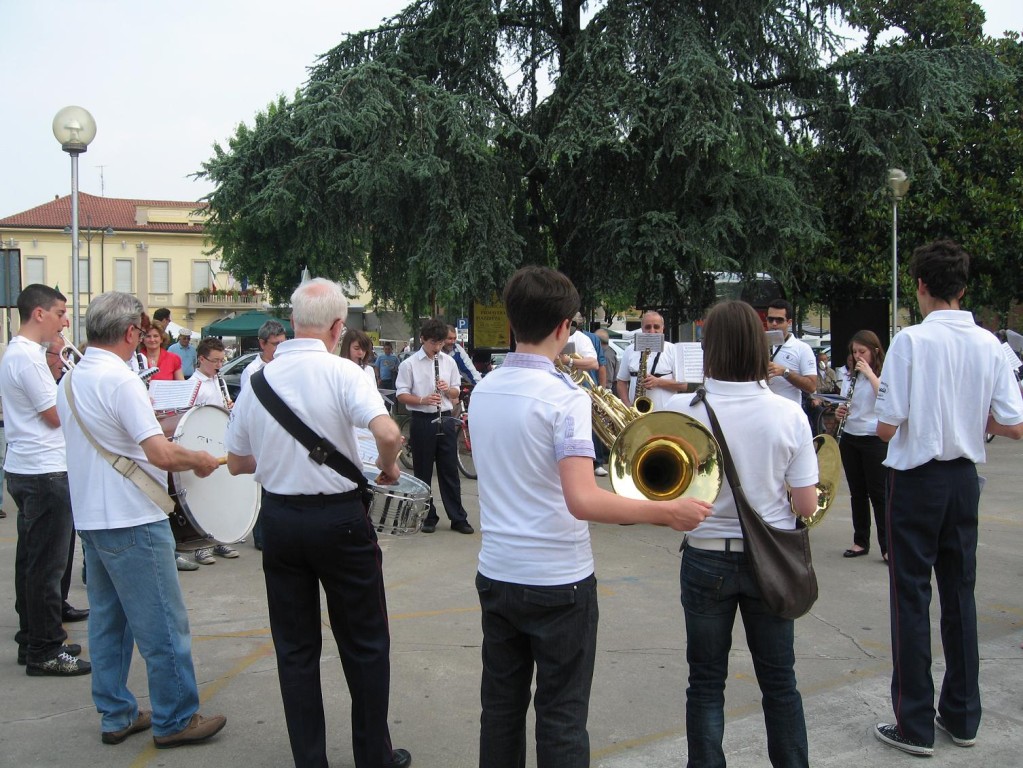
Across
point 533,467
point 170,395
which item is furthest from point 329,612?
point 170,395

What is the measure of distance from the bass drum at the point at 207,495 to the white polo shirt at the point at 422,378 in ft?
11.1

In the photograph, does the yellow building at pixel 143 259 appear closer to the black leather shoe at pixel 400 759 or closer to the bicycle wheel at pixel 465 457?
the bicycle wheel at pixel 465 457

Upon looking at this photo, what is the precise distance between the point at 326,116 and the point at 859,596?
9545 millimetres

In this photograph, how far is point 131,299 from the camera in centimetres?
386

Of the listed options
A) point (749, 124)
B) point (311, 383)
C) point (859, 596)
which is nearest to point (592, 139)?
point (749, 124)

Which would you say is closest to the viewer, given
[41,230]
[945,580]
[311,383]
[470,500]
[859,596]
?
→ [311,383]

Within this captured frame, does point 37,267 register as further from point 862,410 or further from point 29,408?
point 862,410

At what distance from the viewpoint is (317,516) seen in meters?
3.21

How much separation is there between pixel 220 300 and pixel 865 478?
58980mm

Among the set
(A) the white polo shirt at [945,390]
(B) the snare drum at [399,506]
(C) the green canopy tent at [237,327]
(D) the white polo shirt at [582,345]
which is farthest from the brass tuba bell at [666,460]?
(C) the green canopy tent at [237,327]

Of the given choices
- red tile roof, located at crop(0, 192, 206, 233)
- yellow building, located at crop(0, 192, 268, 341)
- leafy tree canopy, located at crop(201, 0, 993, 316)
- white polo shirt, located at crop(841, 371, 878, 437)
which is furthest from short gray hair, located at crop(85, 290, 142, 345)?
red tile roof, located at crop(0, 192, 206, 233)

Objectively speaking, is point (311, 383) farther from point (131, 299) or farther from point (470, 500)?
point (470, 500)

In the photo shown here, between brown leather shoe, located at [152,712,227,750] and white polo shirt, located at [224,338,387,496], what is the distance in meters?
1.28

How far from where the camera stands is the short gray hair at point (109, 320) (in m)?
3.76
